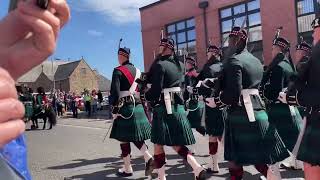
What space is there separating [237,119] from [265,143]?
36cm

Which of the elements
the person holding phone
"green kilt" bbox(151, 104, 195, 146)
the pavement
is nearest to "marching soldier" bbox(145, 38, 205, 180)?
"green kilt" bbox(151, 104, 195, 146)

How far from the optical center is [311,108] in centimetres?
347

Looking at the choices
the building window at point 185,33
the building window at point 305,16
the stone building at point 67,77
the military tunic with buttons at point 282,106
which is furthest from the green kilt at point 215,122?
the stone building at point 67,77

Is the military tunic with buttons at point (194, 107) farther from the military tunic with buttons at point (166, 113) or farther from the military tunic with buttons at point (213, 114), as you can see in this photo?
the military tunic with buttons at point (166, 113)

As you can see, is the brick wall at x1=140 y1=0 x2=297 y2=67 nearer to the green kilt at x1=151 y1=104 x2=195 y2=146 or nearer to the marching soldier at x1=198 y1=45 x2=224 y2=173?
the marching soldier at x1=198 y1=45 x2=224 y2=173

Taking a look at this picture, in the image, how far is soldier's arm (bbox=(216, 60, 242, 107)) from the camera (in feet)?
14.0

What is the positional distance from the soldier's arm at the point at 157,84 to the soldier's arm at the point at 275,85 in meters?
1.41

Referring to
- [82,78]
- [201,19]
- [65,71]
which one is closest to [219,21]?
[201,19]

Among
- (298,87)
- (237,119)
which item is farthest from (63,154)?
(298,87)

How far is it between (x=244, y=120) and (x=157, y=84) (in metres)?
1.40

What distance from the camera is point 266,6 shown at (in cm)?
2064

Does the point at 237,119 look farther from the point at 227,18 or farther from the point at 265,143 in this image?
the point at 227,18

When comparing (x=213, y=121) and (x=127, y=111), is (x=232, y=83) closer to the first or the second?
(x=213, y=121)

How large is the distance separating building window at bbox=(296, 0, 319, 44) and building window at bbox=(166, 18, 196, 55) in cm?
664
